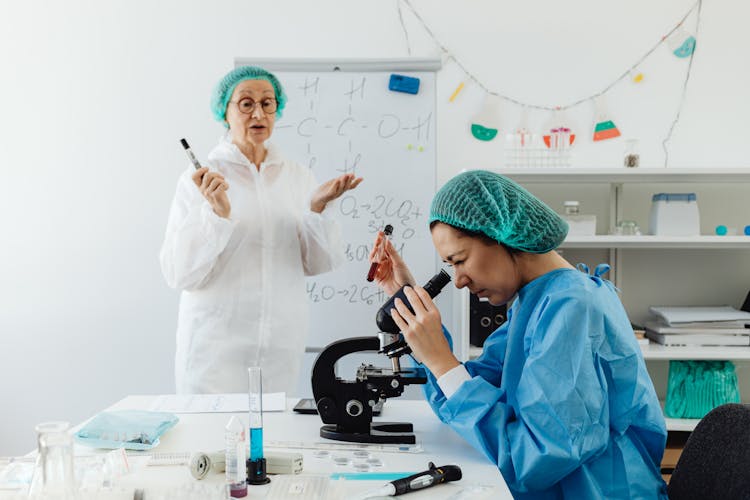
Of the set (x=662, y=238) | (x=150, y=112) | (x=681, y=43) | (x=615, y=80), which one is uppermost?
(x=681, y=43)

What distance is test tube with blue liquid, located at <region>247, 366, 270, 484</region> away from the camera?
1.18 m

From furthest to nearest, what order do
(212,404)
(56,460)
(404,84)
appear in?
(404,84)
(212,404)
(56,460)

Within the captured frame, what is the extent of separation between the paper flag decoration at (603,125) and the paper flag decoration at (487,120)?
17.2 inches

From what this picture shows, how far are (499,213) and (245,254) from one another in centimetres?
114

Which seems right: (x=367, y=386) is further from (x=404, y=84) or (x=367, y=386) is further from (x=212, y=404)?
(x=404, y=84)

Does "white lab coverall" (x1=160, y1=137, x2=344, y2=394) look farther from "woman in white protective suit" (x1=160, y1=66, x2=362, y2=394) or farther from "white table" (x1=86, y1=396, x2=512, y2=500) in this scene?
"white table" (x1=86, y1=396, x2=512, y2=500)

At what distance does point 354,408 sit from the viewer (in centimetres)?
146

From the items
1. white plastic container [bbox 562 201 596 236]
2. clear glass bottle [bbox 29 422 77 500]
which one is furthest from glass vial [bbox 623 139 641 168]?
clear glass bottle [bbox 29 422 77 500]

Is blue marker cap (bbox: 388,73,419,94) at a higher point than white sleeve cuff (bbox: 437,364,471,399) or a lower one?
higher

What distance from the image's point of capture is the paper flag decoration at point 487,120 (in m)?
3.11

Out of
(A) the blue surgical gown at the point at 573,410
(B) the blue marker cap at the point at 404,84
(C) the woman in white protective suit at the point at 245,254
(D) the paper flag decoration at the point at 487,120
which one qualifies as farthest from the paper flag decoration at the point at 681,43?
(A) the blue surgical gown at the point at 573,410

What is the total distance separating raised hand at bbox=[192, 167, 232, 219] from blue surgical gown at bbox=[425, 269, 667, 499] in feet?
3.40

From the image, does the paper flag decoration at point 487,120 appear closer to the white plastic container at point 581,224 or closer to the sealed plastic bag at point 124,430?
the white plastic container at point 581,224

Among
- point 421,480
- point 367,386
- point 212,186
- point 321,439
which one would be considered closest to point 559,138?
point 212,186
